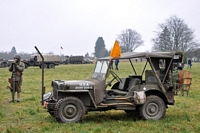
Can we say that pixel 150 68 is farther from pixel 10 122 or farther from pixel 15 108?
pixel 15 108

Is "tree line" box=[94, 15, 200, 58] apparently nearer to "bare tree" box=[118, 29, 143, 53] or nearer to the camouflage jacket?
"bare tree" box=[118, 29, 143, 53]

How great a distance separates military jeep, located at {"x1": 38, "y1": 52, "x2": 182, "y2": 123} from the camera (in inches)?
294

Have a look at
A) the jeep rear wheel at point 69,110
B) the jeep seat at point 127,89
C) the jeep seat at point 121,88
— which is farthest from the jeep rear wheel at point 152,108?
the jeep rear wheel at point 69,110

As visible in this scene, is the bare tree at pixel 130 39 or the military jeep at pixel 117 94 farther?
the bare tree at pixel 130 39

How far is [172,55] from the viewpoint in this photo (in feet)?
26.3

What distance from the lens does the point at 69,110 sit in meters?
7.46

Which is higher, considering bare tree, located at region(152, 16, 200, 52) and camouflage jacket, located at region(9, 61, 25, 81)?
bare tree, located at region(152, 16, 200, 52)

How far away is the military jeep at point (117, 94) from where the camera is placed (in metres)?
7.47

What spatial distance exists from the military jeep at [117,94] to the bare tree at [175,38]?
146ft

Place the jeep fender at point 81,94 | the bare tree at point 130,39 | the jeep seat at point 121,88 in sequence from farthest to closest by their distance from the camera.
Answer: the bare tree at point 130,39, the jeep seat at point 121,88, the jeep fender at point 81,94

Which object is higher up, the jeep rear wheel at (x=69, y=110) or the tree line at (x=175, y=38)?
the tree line at (x=175, y=38)

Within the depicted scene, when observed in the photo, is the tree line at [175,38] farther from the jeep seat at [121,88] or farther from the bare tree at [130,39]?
the jeep seat at [121,88]

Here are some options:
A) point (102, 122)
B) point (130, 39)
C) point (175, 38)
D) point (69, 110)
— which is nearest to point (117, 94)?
point (102, 122)

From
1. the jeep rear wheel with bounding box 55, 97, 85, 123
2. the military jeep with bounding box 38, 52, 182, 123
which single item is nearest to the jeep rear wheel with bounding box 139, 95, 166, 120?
the military jeep with bounding box 38, 52, 182, 123
